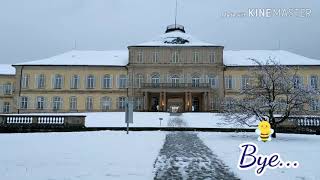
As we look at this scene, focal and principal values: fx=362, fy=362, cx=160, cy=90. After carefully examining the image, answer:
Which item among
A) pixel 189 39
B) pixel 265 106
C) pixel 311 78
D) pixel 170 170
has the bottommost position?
pixel 170 170

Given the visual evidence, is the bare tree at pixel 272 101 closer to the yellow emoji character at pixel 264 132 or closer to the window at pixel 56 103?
the yellow emoji character at pixel 264 132

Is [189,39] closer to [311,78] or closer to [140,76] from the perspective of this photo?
[140,76]

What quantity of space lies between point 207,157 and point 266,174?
248 cm

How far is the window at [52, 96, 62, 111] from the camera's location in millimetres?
46469

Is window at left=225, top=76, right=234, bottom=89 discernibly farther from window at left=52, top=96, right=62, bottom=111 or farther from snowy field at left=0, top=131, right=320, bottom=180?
snowy field at left=0, top=131, right=320, bottom=180

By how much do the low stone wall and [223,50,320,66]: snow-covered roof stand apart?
30.1 metres

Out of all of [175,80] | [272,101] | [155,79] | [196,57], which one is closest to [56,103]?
[155,79]

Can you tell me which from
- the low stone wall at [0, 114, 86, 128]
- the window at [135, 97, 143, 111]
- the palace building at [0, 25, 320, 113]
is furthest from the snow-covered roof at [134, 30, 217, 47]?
the low stone wall at [0, 114, 86, 128]

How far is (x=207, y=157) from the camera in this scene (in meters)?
8.75

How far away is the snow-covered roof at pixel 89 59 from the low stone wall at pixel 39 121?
27.4m

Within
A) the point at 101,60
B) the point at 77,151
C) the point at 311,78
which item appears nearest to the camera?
the point at 77,151

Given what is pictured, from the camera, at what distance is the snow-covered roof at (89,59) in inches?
1859

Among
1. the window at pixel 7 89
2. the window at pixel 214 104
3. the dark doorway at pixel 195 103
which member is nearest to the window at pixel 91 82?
the window at pixel 7 89

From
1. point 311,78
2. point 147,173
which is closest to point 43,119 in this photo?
point 147,173
